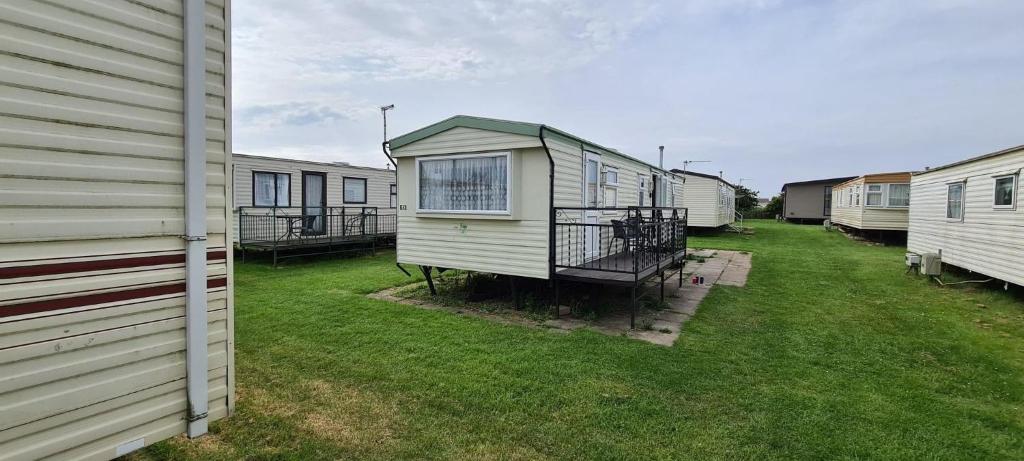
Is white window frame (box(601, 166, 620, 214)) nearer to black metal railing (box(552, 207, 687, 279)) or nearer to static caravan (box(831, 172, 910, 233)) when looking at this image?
black metal railing (box(552, 207, 687, 279))

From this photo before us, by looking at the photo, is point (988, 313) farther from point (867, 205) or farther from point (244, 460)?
point (867, 205)

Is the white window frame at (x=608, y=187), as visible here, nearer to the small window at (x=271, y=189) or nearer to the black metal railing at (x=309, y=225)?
the black metal railing at (x=309, y=225)

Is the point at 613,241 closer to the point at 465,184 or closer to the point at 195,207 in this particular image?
the point at 465,184

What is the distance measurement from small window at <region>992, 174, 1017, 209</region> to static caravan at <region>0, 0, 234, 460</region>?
443 inches

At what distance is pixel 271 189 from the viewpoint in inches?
516

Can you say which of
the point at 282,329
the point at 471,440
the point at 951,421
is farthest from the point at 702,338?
the point at 282,329

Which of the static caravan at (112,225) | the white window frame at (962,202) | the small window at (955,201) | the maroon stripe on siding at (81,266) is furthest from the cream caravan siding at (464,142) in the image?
the small window at (955,201)

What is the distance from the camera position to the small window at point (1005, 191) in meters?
7.72

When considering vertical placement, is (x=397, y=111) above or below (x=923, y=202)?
above

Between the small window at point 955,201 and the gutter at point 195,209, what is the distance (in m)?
13.0

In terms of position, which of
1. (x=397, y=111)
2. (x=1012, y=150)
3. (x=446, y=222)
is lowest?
(x=446, y=222)

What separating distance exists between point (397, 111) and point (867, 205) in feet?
64.3

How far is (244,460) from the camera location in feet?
9.49

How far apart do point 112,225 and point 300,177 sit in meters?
12.4
